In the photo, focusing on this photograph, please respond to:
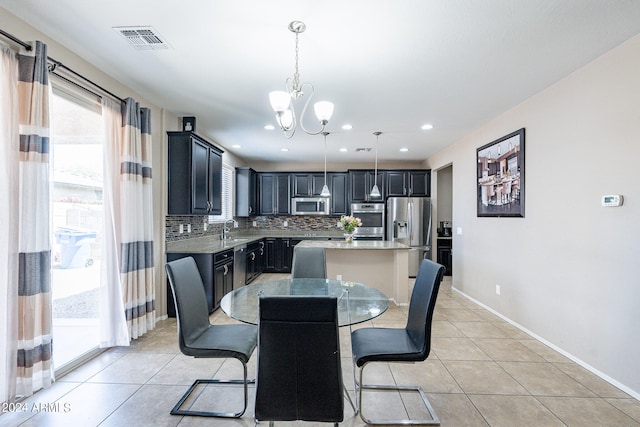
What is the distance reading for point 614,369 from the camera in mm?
2320

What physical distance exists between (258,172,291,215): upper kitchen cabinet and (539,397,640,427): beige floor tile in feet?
18.0

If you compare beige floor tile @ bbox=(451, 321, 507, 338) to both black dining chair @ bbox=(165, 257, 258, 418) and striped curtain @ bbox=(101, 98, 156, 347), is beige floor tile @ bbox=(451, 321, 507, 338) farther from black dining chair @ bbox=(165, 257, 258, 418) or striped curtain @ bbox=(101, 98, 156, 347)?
striped curtain @ bbox=(101, 98, 156, 347)

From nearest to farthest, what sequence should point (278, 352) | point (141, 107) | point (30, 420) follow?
1. point (278, 352)
2. point (30, 420)
3. point (141, 107)

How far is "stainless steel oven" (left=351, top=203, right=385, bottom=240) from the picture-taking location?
6.49 meters

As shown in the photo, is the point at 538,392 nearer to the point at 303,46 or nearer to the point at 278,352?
the point at 278,352

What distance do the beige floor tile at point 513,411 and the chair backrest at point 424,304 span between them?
654 mm

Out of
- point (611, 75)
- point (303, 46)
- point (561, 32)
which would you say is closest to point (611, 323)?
point (611, 75)

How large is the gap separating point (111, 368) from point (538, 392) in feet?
11.0

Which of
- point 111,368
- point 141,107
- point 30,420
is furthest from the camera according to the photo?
point 141,107

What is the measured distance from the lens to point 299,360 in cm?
135

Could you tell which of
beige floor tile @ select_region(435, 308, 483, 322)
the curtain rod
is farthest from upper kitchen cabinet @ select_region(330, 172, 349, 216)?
the curtain rod

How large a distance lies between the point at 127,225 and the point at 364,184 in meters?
4.77

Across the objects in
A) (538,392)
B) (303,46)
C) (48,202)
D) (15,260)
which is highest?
(303,46)

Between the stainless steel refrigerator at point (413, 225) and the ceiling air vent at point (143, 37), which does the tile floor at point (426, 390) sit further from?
the stainless steel refrigerator at point (413, 225)
